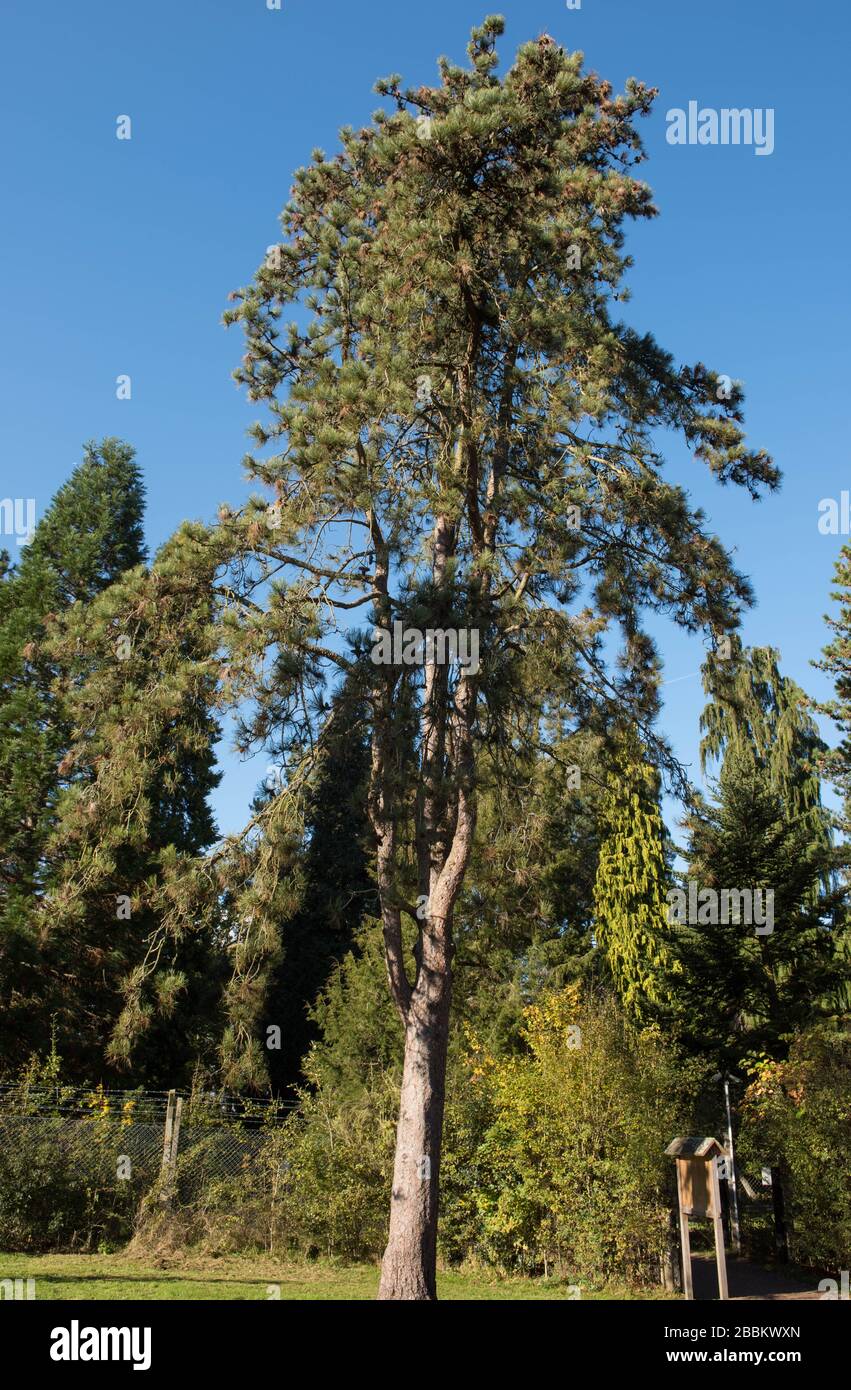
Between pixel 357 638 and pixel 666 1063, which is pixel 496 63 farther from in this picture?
pixel 666 1063

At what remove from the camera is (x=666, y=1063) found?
42.1ft

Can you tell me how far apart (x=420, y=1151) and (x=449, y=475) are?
6.45 metres

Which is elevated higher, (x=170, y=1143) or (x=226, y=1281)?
(x=170, y=1143)

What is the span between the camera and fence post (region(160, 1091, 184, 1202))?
40.4ft

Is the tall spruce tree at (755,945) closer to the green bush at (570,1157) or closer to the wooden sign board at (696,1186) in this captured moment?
the green bush at (570,1157)

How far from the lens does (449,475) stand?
9.99m

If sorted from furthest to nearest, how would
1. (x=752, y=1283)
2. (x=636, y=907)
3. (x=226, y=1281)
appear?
1. (x=636, y=907)
2. (x=752, y=1283)
3. (x=226, y=1281)

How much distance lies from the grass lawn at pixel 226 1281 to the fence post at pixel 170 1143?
37.9 inches

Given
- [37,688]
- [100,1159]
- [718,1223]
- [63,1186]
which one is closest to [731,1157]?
[718,1223]

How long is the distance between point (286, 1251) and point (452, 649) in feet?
27.2

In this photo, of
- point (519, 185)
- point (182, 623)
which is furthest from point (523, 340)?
point (182, 623)

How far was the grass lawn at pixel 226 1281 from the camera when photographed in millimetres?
9164

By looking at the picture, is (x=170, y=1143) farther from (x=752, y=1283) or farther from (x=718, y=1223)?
(x=752, y=1283)

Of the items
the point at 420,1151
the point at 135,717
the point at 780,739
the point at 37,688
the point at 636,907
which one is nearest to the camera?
the point at 135,717
